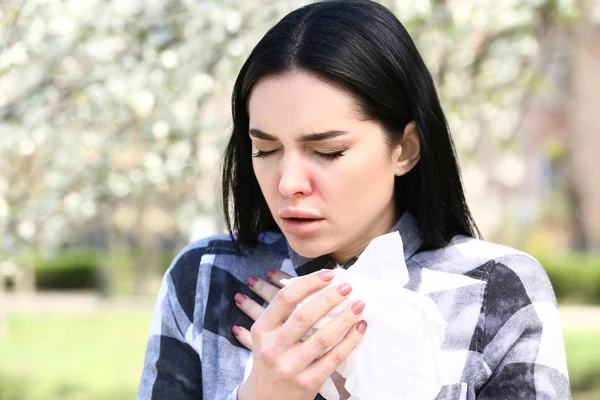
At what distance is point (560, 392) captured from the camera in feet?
5.63

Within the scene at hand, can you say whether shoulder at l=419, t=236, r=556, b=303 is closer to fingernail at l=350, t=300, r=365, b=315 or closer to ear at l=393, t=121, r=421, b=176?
ear at l=393, t=121, r=421, b=176

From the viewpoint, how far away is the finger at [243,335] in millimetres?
1879

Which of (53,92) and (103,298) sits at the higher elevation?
(53,92)

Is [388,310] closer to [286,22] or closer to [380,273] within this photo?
[380,273]

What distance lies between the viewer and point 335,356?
163 centimetres

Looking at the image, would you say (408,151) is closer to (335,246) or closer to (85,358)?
(335,246)

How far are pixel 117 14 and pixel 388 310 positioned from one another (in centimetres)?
234

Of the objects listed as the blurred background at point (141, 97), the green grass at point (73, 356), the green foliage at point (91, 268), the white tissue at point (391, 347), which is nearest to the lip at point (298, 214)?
the white tissue at point (391, 347)

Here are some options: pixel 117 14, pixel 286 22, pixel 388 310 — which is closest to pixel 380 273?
pixel 388 310

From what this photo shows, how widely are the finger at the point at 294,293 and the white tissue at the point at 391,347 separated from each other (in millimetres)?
27

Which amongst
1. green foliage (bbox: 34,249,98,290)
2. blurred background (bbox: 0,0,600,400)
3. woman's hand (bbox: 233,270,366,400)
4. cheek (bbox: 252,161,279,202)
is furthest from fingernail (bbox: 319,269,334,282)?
green foliage (bbox: 34,249,98,290)

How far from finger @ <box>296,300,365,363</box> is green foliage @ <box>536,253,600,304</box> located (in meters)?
15.8

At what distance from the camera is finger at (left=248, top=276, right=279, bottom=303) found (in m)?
1.95

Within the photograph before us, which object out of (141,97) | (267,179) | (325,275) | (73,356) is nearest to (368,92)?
(267,179)
